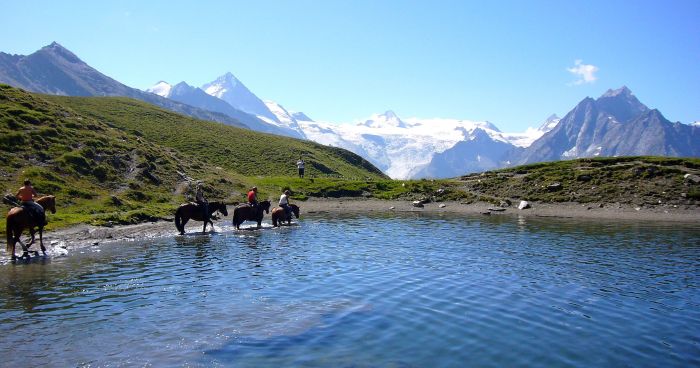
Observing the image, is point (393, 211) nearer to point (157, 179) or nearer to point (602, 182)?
point (602, 182)

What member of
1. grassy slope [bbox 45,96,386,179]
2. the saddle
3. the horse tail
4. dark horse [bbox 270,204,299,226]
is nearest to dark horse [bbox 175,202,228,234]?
the horse tail

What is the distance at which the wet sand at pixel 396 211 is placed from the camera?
3544 centimetres

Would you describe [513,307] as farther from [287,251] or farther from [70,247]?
[70,247]

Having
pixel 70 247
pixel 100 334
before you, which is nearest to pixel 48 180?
pixel 70 247

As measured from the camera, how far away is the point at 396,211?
200ft

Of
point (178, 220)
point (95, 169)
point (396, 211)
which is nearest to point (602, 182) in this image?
point (396, 211)

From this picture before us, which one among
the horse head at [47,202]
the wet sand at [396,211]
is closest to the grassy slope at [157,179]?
the wet sand at [396,211]

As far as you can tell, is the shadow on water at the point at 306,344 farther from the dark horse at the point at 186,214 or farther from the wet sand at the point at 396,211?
the dark horse at the point at 186,214

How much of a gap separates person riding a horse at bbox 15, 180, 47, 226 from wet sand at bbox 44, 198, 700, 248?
2.87 meters

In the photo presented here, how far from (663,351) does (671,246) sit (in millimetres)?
21282

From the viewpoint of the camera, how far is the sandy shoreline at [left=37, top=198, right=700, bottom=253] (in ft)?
116

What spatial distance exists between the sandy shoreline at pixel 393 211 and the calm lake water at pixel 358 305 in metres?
3.61

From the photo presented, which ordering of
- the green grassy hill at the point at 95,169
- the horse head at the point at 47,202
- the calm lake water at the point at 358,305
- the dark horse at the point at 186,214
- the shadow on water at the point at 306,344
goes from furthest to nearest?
the green grassy hill at the point at 95,169 < the dark horse at the point at 186,214 < the horse head at the point at 47,202 < the calm lake water at the point at 358,305 < the shadow on water at the point at 306,344

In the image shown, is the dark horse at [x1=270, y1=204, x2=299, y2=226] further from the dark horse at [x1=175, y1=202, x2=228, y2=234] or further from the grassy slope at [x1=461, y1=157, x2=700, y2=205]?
the grassy slope at [x1=461, y1=157, x2=700, y2=205]
